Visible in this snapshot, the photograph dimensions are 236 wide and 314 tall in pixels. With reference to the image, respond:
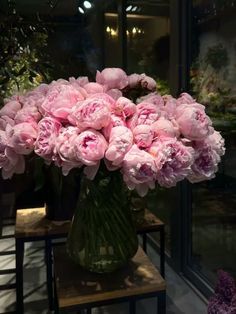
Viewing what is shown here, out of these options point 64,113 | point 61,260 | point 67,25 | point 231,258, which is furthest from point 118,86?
point 67,25

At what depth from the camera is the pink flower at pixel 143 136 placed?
979 millimetres

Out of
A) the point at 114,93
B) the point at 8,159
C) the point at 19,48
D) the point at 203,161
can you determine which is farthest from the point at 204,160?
the point at 19,48

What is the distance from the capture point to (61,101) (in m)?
1.04

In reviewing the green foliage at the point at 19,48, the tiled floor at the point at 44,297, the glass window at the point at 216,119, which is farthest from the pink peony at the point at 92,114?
the tiled floor at the point at 44,297

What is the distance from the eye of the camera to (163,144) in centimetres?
97

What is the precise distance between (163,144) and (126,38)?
9.52ft

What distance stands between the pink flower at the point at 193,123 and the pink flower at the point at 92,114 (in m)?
0.21

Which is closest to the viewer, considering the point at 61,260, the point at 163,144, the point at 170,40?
the point at 163,144

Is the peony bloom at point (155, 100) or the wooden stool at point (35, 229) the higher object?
the peony bloom at point (155, 100)

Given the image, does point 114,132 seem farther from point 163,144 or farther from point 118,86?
point 118,86

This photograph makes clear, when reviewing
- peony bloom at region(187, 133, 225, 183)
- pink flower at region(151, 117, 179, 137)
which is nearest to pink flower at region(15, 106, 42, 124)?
pink flower at region(151, 117, 179, 137)

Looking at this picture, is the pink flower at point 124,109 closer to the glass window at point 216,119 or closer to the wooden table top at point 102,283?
the wooden table top at point 102,283

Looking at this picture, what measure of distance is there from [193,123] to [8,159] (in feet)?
1.76

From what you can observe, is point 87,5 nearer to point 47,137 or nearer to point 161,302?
point 47,137
